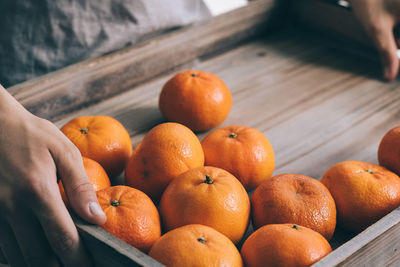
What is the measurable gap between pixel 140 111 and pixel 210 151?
1.12 ft

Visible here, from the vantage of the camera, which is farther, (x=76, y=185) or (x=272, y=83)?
(x=272, y=83)

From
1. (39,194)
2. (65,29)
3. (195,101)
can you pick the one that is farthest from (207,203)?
(65,29)

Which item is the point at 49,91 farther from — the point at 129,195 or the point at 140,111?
the point at 129,195

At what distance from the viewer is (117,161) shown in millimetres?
874

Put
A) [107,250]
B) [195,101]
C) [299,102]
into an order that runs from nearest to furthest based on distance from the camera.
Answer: [107,250], [195,101], [299,102]

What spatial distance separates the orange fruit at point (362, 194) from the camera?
0.73m

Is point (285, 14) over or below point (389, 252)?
over

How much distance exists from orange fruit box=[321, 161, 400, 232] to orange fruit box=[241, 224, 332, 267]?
0.14 meters

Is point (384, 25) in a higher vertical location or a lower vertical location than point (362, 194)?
higher

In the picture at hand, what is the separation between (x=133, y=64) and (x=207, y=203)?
24.9 inches

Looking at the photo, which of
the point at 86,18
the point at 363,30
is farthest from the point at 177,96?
the point at 363,30

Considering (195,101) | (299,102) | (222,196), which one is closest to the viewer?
(222,196)

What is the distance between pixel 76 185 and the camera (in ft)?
2.09

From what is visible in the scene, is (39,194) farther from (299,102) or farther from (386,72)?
(386,72)
